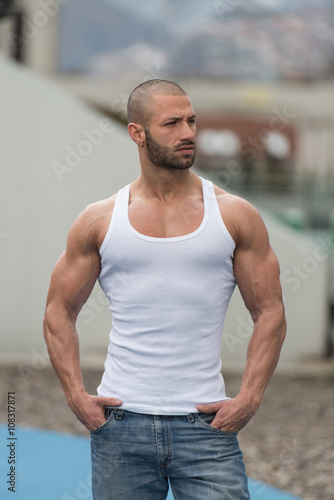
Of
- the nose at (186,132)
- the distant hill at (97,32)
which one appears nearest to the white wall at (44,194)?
the nose at (186,132)

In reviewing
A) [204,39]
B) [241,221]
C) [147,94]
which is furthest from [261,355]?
[204,39]

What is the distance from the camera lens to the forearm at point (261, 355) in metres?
2.15

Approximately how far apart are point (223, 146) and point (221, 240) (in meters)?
19.0

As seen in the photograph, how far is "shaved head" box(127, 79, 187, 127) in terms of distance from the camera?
2152mm

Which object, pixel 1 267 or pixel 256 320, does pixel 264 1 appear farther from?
pixel 256 320

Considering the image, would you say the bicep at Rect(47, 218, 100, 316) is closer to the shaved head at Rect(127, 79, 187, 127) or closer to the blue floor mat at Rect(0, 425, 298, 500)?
the shaved head at Rect(127, 79, 187, 127)

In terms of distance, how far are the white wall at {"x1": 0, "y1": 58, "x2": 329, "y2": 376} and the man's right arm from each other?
5380 millimetres

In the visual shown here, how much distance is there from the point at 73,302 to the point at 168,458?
1.80 ft

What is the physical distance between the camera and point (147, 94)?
85.3 inches

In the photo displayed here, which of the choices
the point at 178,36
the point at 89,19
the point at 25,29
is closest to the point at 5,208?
the point at 25,29

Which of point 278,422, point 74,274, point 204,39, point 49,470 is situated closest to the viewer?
point 74,274

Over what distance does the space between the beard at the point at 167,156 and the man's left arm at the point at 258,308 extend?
0.21 metres

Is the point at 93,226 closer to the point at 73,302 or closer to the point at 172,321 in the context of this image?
the point at 73,302

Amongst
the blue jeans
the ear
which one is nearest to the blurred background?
the blue jeans
